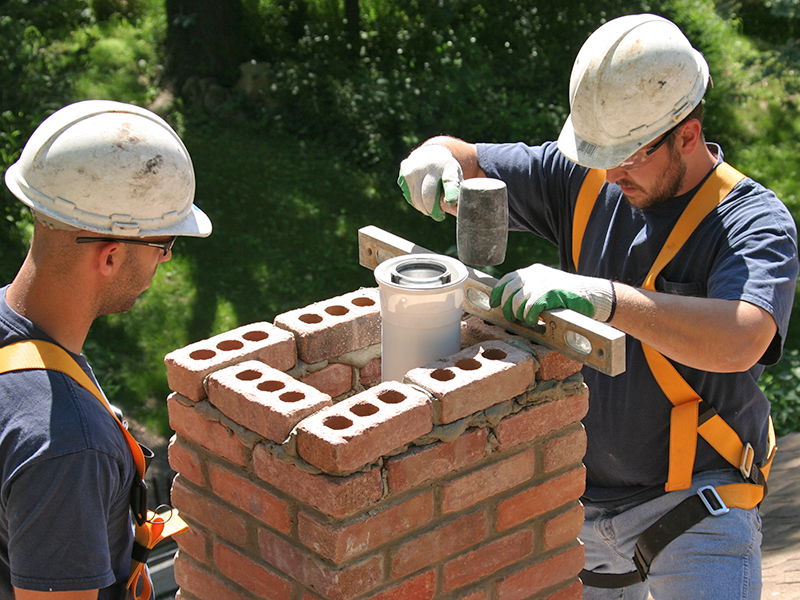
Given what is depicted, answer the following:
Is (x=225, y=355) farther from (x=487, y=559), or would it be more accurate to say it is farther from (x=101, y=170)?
(x=487, y=559)

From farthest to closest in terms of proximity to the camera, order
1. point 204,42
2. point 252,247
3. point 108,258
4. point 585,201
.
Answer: point 204,42
point 252,247
point 585,201
point 108,258

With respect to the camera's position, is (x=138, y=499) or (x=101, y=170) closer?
(x=101, y=170)

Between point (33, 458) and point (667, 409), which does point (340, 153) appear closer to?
point (667, 409)

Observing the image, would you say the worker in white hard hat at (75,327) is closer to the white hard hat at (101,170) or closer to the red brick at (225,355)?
the white hard hat at (101,170)

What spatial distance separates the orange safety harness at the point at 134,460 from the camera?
227cm

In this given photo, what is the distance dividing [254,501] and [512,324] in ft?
2.69

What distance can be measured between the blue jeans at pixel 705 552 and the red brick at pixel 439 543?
82 centimetres

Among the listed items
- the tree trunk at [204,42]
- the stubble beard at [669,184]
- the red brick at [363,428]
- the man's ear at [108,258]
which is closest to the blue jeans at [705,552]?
the stubble beard at [669,184]

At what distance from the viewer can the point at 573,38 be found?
10125 millimetres

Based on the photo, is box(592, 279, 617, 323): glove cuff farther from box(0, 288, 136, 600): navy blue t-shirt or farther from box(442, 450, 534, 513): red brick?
box(0, 288, 136, 600): navy blue t-shirt

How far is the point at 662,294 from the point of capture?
286 centimetres

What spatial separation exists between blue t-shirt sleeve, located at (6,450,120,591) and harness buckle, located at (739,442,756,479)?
6.25ft

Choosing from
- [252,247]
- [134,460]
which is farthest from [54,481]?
[252,247]

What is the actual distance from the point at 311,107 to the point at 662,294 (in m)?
7.35
